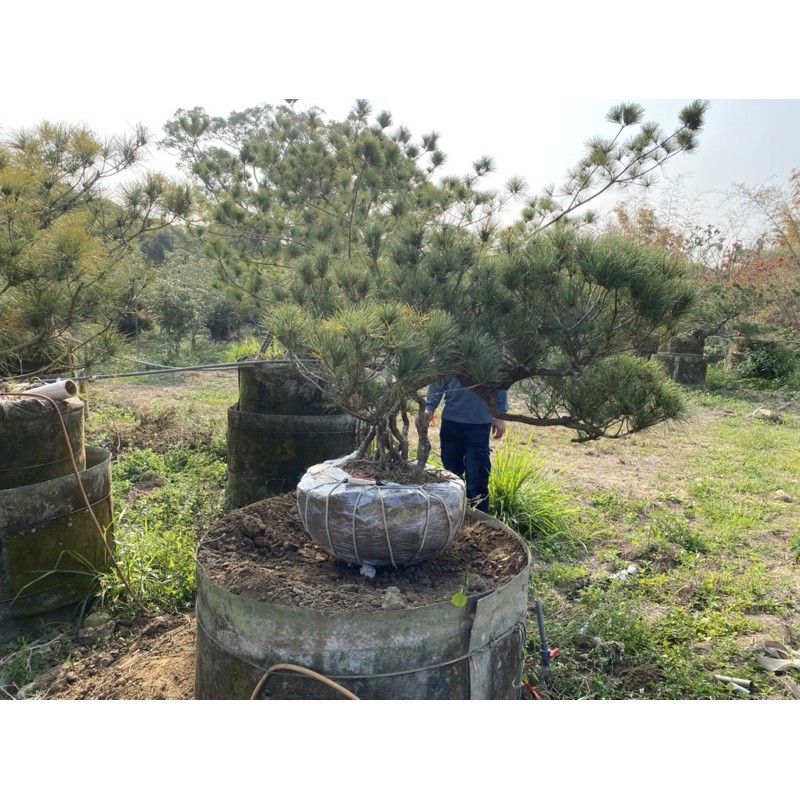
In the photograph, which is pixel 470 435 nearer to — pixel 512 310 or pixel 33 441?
pixel 512 310

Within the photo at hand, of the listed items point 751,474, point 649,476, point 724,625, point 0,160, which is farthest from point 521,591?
point 751,474

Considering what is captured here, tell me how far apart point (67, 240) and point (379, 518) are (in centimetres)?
172

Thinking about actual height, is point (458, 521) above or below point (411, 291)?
below

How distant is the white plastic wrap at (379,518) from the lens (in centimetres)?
198

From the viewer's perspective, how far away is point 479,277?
201 centimetres

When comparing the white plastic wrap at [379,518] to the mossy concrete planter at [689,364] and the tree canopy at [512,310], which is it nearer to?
the tree canopy at [512,310]

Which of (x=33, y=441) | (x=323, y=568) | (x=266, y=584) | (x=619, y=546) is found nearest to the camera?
(x=266, y=584)

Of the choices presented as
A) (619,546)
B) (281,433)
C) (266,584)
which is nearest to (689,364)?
(619,546)

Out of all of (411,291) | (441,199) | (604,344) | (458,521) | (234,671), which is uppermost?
(441,199)

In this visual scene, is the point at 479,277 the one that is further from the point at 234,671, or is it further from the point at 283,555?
the point at 234,671

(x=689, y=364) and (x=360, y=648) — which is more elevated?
(x=360, y=648)

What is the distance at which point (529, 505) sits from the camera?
3869mm

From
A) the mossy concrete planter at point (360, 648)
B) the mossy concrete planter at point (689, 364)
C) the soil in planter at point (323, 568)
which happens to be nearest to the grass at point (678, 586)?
the soil in planter at point (323, 568)

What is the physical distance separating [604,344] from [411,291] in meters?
0.59
